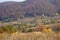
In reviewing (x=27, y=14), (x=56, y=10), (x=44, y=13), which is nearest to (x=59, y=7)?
(x=56, y=10)

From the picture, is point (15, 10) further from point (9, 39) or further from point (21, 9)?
point (9, 39)

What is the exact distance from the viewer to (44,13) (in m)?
103

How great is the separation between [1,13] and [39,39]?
9784cm

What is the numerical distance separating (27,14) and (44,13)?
976 cm

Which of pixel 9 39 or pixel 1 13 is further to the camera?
pixel 1 13

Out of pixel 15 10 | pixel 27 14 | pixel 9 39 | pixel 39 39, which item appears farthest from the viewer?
pixel 15 10

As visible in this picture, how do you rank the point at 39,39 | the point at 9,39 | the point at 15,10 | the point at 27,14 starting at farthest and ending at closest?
the point at 15,10, the point at 27,14, the point at 9,39, the point at 39,39

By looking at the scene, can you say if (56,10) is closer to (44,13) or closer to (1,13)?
(44,13)

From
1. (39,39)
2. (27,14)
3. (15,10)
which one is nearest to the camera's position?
(39,39)

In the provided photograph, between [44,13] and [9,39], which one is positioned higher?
[9,39]

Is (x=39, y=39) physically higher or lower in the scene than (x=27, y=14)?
higher

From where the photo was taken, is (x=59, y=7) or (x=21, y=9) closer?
(x=59, y=7)

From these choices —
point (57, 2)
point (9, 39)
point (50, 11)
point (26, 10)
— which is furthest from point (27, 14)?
point (9, 39)

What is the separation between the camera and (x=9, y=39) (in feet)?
17.5
